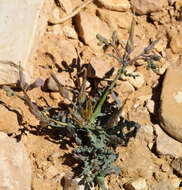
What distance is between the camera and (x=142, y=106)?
9.44ft

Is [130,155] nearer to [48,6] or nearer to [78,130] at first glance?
[78,130]

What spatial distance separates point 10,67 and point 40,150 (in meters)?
0.70

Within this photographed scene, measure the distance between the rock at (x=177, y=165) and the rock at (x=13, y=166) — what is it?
3.67 feet

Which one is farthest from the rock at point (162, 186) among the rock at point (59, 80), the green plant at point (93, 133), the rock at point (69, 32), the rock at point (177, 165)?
the rock at point (69, 32)

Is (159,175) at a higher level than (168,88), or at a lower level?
lower

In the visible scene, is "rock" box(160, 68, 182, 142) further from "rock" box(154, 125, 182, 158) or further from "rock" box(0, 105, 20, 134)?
"rock" box(0, 105, 20, 134)

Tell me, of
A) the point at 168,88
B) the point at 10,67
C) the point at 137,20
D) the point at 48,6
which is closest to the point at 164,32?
the point at 137,20

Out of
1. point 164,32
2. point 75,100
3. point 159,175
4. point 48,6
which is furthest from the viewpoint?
point 164,32

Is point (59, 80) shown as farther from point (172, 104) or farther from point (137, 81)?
point (172, 104)

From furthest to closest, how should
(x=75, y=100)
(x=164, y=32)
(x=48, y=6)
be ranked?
(x=164, y=32)
(x=48, y=6)
(x=75, y=100)

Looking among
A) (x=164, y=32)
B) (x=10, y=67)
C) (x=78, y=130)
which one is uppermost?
(x=164, y=32)

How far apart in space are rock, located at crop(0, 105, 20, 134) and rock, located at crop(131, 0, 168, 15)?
5.42ft

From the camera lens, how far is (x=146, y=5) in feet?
10.8

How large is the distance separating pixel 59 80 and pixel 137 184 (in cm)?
107
